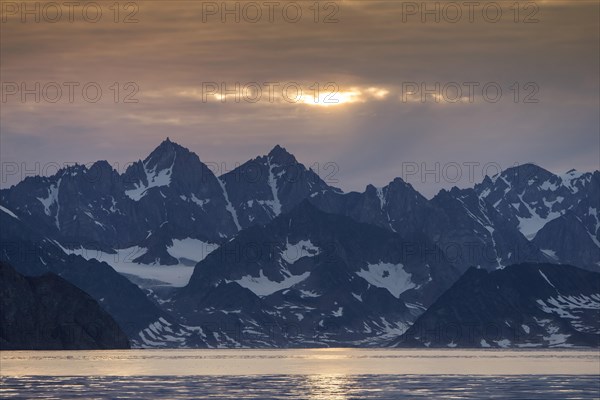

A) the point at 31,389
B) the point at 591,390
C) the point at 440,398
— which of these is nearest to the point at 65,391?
the point at 31,389

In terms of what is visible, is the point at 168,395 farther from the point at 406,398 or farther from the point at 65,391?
the point at 406,398

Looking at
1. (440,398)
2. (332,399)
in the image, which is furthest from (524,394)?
(332,399)

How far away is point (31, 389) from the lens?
648ft

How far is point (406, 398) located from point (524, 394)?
75.0 feet

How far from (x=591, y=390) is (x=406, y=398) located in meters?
36.5

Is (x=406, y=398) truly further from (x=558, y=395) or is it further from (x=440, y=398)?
(x=558, y=395)

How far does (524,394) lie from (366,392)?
2524cm

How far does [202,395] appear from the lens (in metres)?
185

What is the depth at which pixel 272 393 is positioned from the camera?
19325 centimetres

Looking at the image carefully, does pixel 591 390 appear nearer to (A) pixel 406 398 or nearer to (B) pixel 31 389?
(A) pixel 406 398

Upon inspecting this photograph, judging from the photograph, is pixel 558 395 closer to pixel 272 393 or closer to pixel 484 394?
pixel 484 394

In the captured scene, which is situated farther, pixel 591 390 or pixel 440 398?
pixel 591 390

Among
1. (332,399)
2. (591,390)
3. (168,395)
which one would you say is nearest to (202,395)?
(168,395)

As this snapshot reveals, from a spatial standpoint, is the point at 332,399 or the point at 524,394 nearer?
A: the point at 332,399
